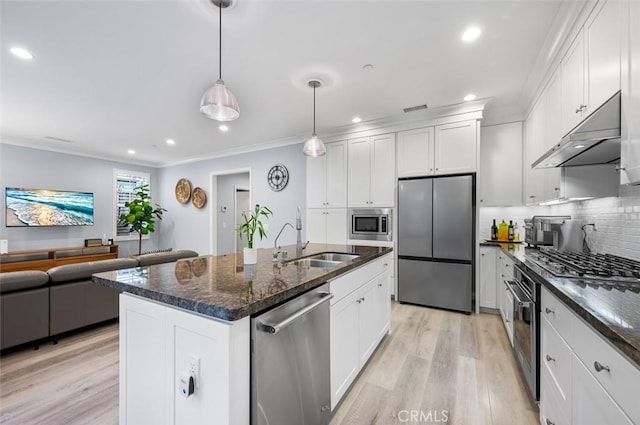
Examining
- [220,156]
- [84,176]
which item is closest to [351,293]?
[220,156]

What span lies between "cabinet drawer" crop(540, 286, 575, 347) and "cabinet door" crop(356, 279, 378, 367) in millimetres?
1104

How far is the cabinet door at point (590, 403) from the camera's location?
2.74ft

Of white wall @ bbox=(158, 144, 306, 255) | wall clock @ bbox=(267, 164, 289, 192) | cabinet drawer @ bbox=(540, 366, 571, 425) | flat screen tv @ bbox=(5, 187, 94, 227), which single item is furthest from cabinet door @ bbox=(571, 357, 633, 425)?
flat screen tv @ bbox=(5, 187, 94, 227)

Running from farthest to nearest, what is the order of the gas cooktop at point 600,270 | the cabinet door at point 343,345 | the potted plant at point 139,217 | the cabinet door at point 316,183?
the potted plant at point 139,217 → the cabinet door at point 316,183 → the cabinet door at point 343,345 → the gas cooktop at point 600,270

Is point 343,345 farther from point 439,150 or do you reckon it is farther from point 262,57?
point 439,150

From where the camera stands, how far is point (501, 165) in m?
3.62

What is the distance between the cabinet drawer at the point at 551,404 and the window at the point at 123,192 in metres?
7.65

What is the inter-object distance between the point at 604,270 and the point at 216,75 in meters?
3.40

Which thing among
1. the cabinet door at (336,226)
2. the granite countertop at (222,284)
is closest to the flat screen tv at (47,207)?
the cabinet door at (336,226)

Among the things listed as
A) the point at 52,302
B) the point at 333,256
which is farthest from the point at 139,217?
the point at 333,256

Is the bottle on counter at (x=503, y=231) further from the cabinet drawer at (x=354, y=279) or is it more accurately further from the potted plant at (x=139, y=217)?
the potted plant at (x=139, y=217)

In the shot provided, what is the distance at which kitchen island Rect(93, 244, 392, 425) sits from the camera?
97 centimetres

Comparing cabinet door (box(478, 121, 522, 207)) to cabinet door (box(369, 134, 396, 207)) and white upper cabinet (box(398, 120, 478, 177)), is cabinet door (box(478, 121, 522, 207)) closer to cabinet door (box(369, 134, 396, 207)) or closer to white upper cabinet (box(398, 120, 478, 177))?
white upper cabinet (box(398, 120, 478, 177))

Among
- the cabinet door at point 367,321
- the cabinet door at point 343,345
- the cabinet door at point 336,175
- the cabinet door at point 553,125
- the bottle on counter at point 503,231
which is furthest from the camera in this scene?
the cabinet door at point 336,175
